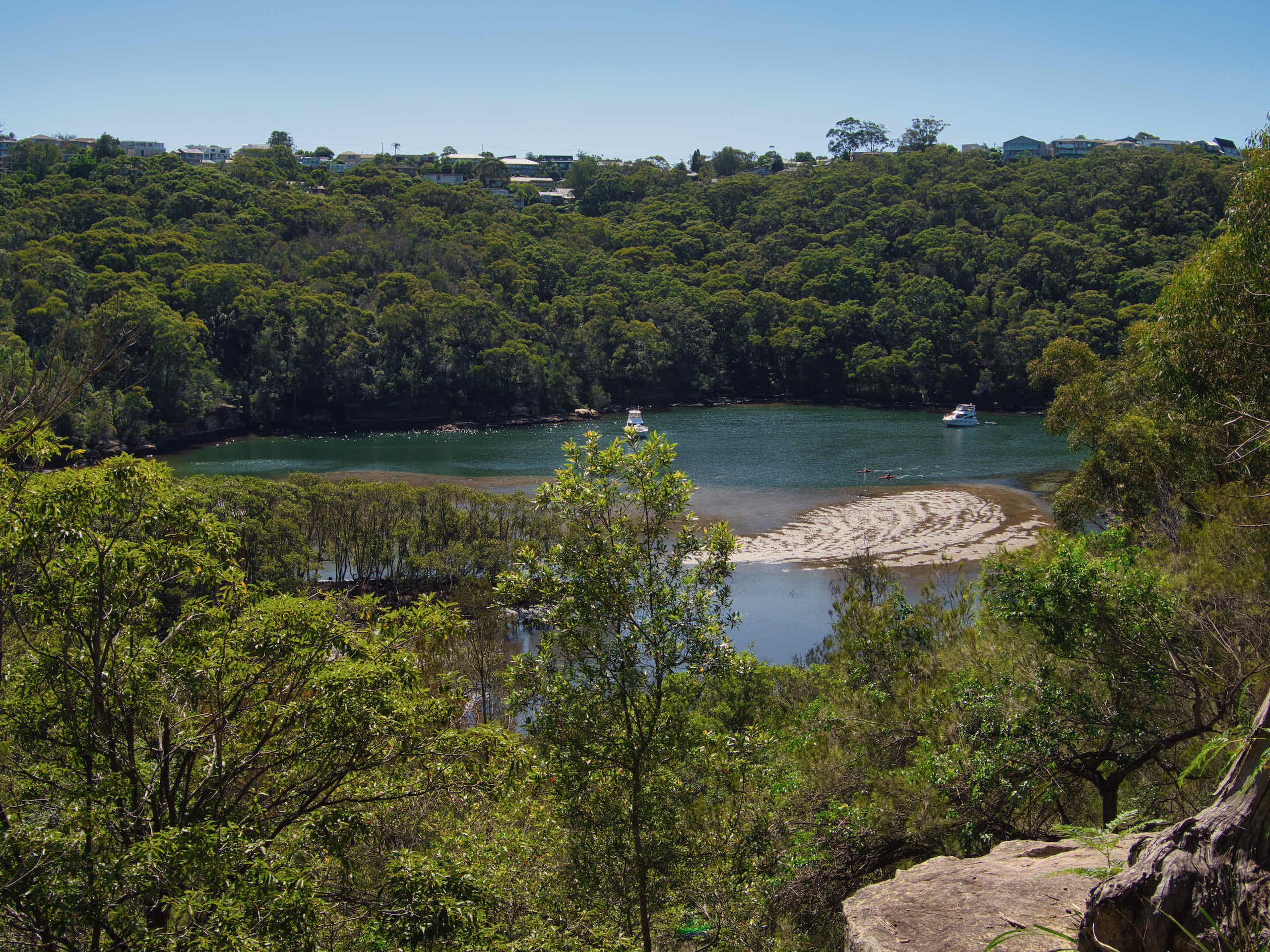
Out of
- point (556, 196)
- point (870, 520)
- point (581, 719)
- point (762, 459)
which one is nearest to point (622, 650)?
point (581, 719)

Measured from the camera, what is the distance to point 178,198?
8538 centimetres

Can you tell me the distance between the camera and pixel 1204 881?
4.08 metres

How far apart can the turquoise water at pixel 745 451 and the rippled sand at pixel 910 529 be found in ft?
14.3

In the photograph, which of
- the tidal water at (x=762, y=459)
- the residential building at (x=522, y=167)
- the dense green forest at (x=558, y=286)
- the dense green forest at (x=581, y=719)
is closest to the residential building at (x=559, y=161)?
the residential building at (x=522, y=167)

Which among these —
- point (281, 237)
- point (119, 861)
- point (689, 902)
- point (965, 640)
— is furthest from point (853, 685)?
point (281, 237)

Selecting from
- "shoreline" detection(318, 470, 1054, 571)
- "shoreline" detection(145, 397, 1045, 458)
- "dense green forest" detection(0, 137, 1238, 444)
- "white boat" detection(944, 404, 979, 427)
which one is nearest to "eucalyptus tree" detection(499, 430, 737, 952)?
"shoreline" detection(318, 470, 1054, 571)

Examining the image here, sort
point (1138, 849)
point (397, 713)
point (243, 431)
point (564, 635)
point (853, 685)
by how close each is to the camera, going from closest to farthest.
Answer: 1. point (1138, 849)
2. point (397, 713)
3. point (564, 635)
4. point (853, 685)
5. point (243, 431)

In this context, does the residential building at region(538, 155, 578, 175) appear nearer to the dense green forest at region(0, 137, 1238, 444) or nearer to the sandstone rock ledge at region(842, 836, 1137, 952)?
the dense green forest at region(0, 137, 1238, 444)

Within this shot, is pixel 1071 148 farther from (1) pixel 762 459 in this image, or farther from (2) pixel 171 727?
(2) pixel 171 727

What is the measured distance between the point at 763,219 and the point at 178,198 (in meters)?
59.8

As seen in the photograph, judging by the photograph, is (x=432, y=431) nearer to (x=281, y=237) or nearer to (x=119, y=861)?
(x=281, y=237)

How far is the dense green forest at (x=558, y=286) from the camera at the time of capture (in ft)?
227

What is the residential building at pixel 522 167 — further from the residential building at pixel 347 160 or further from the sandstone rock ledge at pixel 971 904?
the sandstone rock ledge at pixel 971 904

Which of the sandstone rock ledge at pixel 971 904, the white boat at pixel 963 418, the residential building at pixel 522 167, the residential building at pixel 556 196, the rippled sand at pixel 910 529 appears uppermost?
the residential building at pixel 522 167
